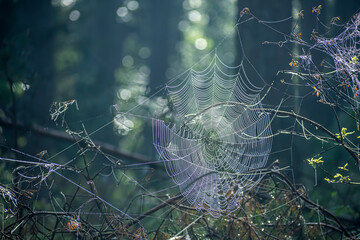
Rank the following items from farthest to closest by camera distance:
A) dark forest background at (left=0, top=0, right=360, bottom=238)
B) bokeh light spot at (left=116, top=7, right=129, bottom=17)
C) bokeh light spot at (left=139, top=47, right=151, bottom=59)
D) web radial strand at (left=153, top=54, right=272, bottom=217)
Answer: bokeh light spot at (left=139, top=47, right=151, bottom=59)
bokeh light spot at (left=116, top=7, right=129, bottom=17)
dark forest background at (left=0, top=0, right=360, bottom=238)
web radial strand at (left=153, top=54, right=272, bottom=217)

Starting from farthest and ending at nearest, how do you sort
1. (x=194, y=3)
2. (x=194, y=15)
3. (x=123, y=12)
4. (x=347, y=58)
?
(x=194, y=15) < (x=194, y=3) < (x=123, y=12) < (x=347, y=58)

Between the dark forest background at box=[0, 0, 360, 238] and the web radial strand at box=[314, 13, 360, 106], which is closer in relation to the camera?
the web radial strand at box=[314, 13, 360, 106]

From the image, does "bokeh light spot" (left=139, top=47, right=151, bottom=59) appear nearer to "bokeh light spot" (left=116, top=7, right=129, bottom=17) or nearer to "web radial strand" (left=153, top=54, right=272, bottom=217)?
"bokeh light spot" (left=116, top=7, right=129, bottom=17)

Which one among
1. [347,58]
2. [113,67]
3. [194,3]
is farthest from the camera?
[194,3]

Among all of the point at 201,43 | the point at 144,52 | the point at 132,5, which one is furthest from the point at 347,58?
the point at 201,43

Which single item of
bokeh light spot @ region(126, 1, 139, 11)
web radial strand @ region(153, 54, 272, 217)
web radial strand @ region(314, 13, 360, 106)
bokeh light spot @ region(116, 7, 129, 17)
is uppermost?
web radial strand @ region(314, 13, 360, 106)

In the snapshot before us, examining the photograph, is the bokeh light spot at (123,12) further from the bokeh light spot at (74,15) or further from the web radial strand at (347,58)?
the web radial strand at (347,58)

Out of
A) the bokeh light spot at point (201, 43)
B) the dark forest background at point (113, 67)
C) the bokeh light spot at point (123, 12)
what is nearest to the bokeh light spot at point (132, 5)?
the dark forest background at point (113, 67)

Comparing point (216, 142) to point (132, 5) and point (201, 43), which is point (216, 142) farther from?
point (201, 43)

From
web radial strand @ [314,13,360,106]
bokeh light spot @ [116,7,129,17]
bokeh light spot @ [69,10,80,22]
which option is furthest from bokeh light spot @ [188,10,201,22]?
web radial strand @ [314,13,360,106]

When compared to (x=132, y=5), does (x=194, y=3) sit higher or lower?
lower

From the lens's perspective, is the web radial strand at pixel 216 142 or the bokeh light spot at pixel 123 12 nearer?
the web radial strand at pixel 216 142

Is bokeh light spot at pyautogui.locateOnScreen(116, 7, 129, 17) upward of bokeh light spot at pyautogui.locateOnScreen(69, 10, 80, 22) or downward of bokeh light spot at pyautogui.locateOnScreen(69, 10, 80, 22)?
downward
